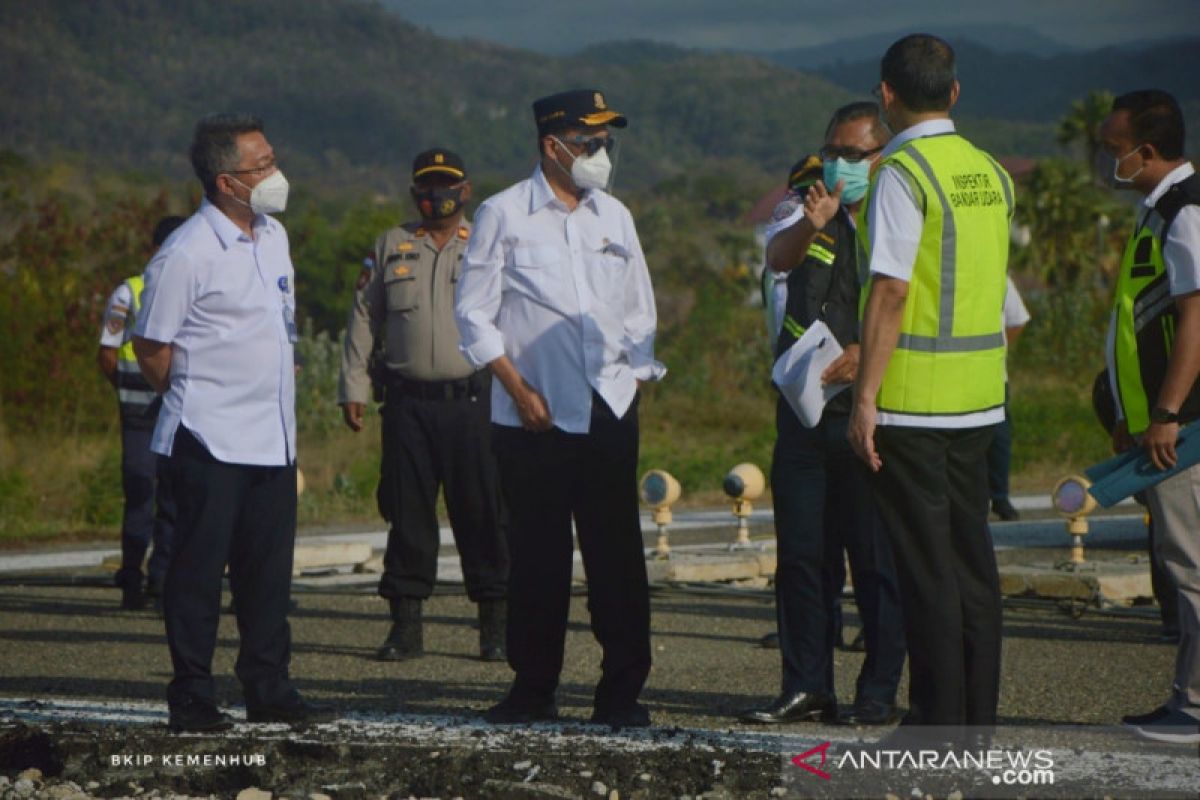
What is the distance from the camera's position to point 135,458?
35.2 feet

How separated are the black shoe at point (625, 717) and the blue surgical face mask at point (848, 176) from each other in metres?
1.98

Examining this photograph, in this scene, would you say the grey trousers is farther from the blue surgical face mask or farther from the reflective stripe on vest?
the reflective stripe on vest

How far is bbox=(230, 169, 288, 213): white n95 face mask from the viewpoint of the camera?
22.1 ft

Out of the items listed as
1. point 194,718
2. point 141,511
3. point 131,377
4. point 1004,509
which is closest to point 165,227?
point 131,377

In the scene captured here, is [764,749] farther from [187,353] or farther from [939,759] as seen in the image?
[187,353]

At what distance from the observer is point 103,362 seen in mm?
10578

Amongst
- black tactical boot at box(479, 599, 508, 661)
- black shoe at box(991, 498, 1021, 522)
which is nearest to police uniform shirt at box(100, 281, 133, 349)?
black tactical boot at box(479, 599, 508, 661)

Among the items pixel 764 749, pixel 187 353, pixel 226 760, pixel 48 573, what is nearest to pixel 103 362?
pixel 48 573

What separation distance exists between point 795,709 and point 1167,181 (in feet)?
7.47

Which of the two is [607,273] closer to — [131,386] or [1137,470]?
[1137,470]

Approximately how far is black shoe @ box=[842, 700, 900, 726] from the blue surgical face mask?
1828mm

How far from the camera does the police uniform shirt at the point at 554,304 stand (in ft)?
22.1

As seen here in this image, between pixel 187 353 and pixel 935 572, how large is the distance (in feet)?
9.01

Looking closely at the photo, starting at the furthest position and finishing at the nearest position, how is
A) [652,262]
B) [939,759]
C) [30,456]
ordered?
[652,262] < [30,456] < [939,759]
